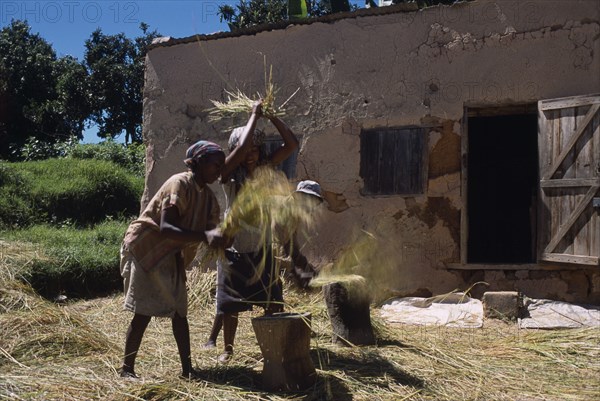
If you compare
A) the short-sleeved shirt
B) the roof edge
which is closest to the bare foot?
the short-sleeved shirt

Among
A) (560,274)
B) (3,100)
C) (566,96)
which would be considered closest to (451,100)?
(566,96)

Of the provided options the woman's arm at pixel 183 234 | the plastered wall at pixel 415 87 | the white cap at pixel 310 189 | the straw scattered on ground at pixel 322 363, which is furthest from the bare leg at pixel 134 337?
the plastered wall at pixel 415 87

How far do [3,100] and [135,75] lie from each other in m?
4.75

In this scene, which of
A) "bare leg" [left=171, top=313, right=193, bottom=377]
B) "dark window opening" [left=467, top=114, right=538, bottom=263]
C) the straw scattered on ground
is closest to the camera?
the straw scattered on ground

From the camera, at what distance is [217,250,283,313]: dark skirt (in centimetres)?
406

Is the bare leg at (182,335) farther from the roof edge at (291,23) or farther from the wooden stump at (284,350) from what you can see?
the roof edge at (291,23)

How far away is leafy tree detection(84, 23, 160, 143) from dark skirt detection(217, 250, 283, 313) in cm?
2018

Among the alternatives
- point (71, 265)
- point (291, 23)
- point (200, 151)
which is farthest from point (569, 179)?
point (71, 265)

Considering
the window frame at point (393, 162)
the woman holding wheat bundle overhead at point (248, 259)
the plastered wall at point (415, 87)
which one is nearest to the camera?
the woman holding wheat bundle overhead at point (248, 259)

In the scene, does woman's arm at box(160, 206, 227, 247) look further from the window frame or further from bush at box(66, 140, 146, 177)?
bush at box(66, 140, 146, 177)

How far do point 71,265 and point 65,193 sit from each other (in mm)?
4635

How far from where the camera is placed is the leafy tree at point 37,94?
21.3m

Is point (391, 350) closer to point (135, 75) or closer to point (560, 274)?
point (560, 274)

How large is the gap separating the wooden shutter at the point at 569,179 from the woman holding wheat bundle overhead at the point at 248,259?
3272 mm
